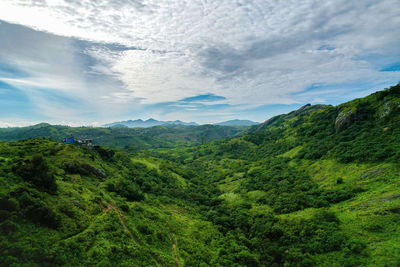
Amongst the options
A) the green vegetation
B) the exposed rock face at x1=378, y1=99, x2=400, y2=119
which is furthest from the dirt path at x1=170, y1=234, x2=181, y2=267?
the exposed rock face at x1=378, y1=99, x2=400, y2=119

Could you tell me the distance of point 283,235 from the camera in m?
49.0

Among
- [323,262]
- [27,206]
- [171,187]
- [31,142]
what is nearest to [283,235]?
[323,262]

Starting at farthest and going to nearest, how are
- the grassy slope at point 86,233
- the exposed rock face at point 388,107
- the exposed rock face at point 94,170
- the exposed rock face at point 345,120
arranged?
the exposed rock face at point 345,120
the exposed rock face at point 388,107
the exposed rock face at point 94,170
the grassy slope at point 86,233

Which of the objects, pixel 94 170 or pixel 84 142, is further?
pixel 84 142

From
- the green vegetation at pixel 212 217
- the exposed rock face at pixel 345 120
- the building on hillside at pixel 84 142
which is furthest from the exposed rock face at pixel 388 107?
the building on hillside at pixel 84 142

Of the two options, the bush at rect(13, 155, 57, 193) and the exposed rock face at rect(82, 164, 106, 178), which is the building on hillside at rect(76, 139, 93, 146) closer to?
Answer: the exposed rock face at rect(82, 164, 106, 178)

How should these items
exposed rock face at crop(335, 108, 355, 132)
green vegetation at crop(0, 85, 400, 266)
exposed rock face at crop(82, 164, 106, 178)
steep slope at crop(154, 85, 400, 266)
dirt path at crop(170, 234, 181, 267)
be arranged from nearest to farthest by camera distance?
green vegetation at crop(0, 85, 400, 266) < steep slope at crop(154, 85, 400, 266) < dirt path at crop(170, 234, 181, 267) < exposed rock face at crop(82, 164, 106, 178) < exposed rock face at crop(335, 108, 355, 132)

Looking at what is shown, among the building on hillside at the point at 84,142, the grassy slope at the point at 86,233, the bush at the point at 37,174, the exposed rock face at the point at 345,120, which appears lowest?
the grassy slope at the point at 86,233

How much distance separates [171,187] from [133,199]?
1620 inches

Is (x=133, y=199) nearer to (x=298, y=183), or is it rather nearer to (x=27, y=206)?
(x=27, y=206)

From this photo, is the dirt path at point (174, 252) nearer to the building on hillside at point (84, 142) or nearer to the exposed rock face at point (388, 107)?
the building on hillside at point (84, 142)

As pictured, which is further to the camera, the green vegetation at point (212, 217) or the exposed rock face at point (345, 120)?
the exposed rock face at point (345, 120)

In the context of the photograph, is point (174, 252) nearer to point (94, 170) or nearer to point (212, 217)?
point (212, 217)

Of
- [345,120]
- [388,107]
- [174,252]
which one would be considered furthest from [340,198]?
[345,120]
